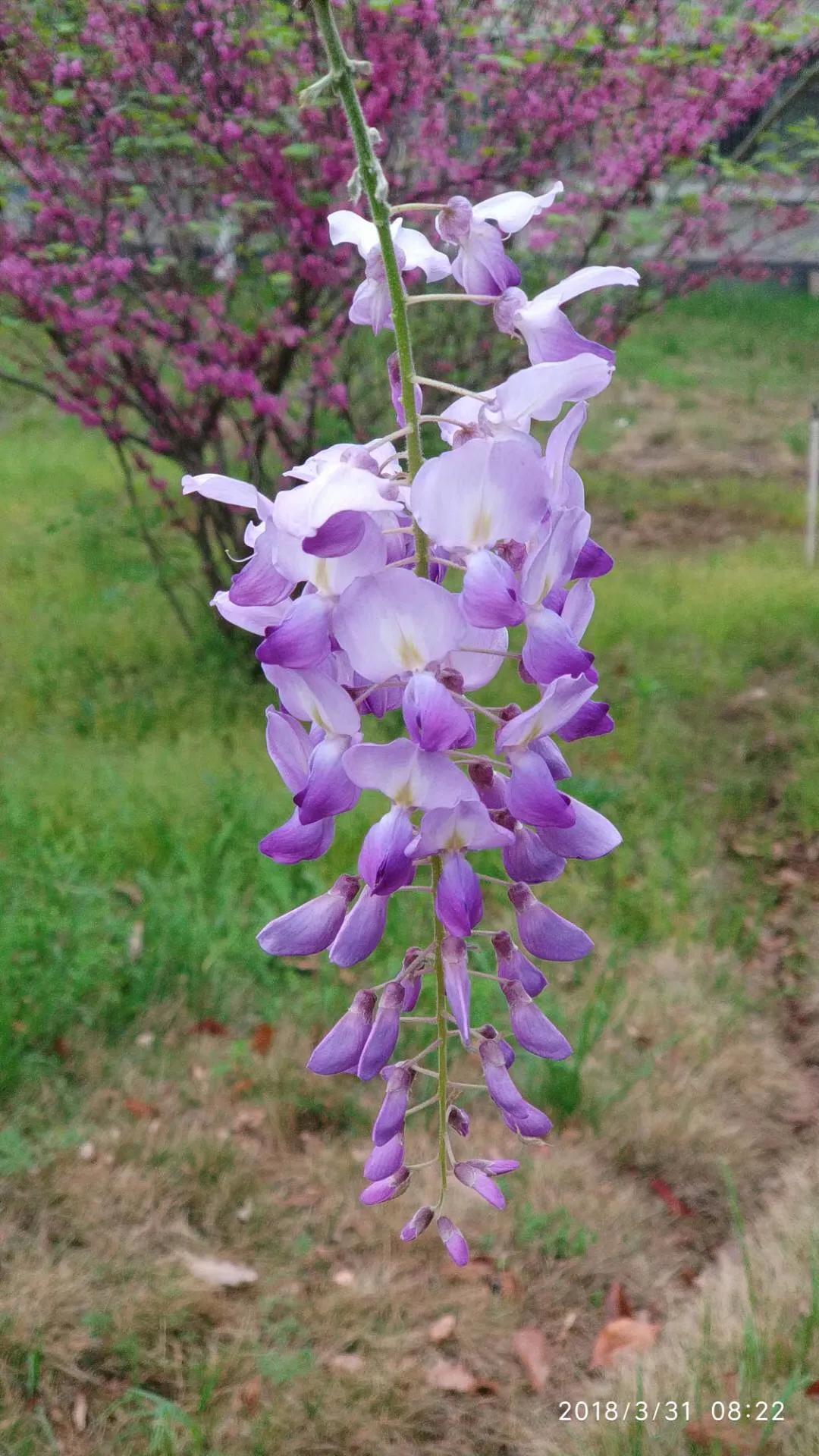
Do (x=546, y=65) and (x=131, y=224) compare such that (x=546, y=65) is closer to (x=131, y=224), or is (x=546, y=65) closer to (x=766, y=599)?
(x=131, y=224)

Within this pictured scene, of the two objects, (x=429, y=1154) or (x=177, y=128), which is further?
(x=177, y=128)

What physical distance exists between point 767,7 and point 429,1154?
4067 millimetres

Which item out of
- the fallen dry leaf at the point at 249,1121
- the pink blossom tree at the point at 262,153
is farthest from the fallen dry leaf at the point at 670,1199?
the pink blossom tree at the point at 262,153

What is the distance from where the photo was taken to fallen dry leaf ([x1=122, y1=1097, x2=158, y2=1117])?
2414mm

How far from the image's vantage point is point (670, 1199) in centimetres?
238

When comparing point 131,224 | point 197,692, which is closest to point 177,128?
point 131,224

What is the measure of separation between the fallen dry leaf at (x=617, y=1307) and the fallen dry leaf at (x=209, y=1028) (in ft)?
3.39

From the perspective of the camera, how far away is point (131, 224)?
387cm

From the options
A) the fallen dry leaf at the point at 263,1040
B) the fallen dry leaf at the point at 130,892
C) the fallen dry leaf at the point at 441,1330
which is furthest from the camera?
the fallen dry leaf at the point at 130,892

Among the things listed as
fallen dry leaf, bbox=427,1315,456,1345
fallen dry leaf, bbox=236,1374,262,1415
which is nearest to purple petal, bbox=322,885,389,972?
fallen dry leaf, bbox=236,1374,262,1415

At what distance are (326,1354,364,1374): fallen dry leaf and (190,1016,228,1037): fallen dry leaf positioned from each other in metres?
0.86

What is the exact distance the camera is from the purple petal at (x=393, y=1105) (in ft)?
3.66

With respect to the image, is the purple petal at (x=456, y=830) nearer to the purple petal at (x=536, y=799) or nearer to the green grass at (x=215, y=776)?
the purple petal at (x=536, y=799)

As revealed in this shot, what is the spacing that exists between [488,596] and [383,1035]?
460 mm
